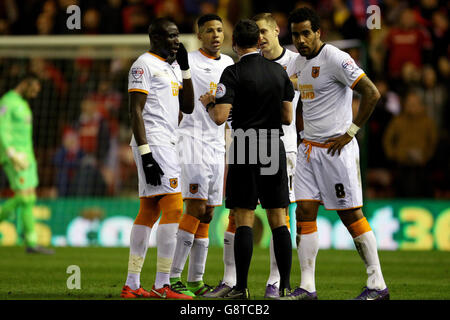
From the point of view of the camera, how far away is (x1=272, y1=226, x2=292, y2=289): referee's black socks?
6.55m

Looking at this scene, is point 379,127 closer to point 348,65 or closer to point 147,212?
point 348,65

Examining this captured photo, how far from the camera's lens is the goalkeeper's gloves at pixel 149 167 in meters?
6.66

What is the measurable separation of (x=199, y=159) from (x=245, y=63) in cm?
133

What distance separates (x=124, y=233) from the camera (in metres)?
14.4

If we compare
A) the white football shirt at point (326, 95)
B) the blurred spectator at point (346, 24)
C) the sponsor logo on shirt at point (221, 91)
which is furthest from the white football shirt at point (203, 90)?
the blurred spectator at point (346, 24)

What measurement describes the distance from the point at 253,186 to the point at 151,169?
0.85m

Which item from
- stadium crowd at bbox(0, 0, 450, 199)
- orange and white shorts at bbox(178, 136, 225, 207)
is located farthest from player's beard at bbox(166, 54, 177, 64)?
stadium crowd at bbox(0, 0, 450, 199)

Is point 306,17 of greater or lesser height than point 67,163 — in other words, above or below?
above

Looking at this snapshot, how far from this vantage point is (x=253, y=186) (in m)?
6.59

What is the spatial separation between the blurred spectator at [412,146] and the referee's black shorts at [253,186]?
7.59m

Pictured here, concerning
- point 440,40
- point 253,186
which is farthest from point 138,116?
point 440,40

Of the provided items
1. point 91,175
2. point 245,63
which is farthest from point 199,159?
point 91,175

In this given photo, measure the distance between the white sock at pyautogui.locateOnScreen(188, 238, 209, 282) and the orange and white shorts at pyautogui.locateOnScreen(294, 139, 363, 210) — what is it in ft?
4.17

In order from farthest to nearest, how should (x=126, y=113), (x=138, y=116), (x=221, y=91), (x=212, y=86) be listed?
(x=126, y=113)
(x=212, y=86)
(x=138, y=116)
(x=221, y=91)
